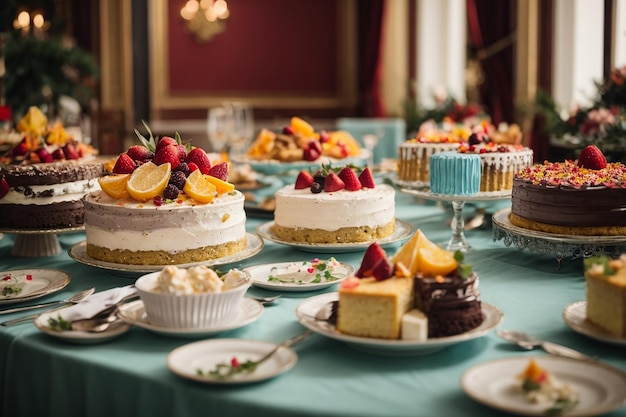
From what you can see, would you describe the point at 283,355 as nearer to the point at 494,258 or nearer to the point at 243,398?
the point at 243,398

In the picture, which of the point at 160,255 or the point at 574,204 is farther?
the point at 574,204

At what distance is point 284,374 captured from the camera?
190 cm

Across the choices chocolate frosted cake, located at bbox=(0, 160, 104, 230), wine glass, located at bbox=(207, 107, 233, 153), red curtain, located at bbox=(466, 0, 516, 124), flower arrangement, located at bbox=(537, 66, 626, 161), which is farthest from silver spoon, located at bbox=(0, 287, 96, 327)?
red curtain, located at bbox=(466, 0, 516, 124)

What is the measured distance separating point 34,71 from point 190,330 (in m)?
5.90

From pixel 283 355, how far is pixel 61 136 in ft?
8.34

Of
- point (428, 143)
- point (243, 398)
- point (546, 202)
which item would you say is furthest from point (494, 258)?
point (243, 398)

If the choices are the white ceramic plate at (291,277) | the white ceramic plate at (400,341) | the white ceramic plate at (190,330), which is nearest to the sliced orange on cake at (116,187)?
the white ceramic plate at (291,277)

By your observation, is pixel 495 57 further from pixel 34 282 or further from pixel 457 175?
pixel 34 282

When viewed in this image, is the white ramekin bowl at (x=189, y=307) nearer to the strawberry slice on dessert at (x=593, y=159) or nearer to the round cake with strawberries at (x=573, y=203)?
the round cake with strawberries at (x=573, y=203)

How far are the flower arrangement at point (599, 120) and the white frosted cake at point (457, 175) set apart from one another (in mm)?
1371

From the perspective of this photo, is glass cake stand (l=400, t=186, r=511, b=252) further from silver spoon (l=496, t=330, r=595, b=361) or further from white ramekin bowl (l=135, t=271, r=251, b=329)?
white ramekin bowl (l=135, t=271, r=251, b=329)

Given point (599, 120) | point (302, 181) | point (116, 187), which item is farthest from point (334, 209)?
point (599, 120)

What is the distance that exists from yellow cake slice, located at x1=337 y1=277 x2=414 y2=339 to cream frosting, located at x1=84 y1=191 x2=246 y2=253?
2.96 ft

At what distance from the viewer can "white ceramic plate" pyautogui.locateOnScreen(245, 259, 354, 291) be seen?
2.59 metres
